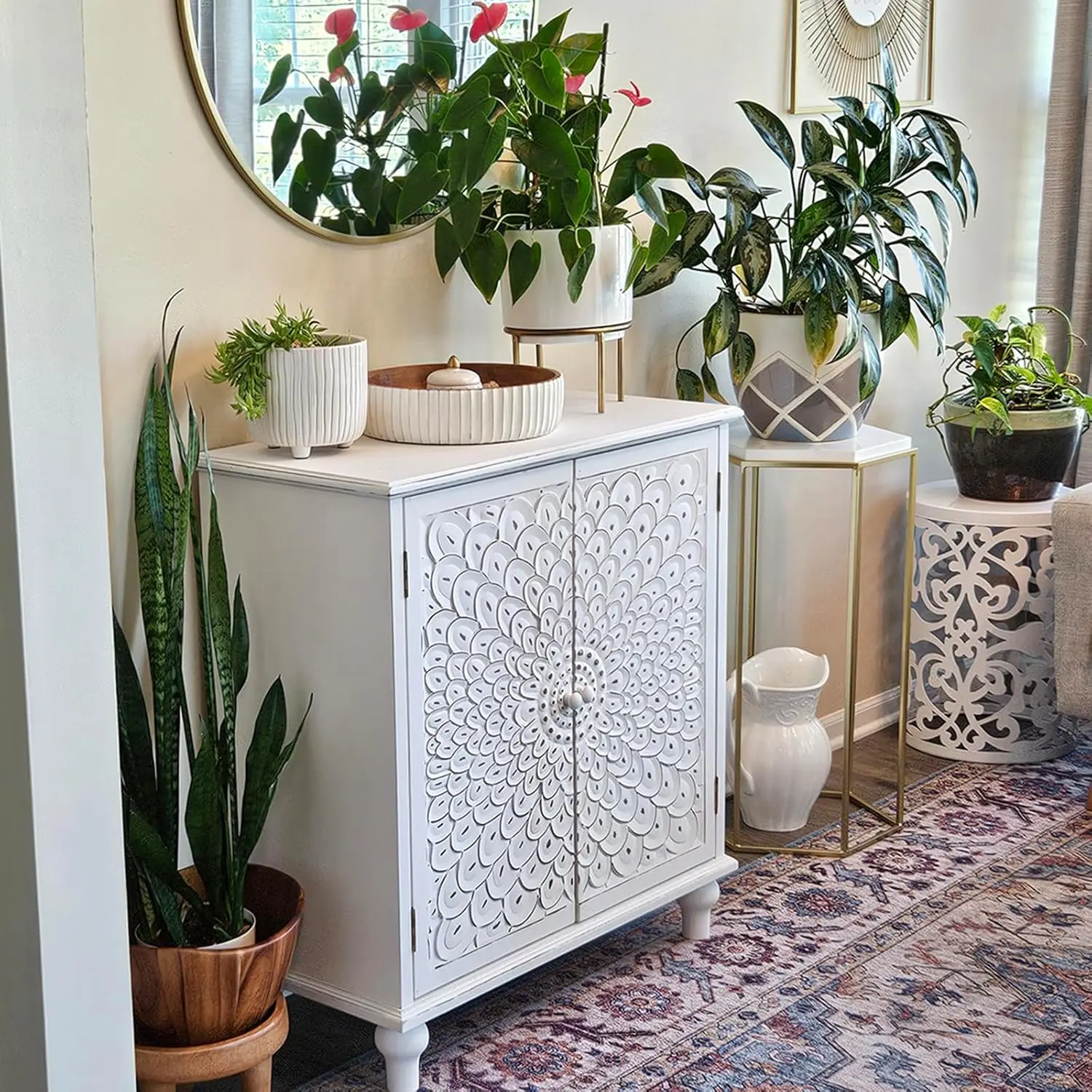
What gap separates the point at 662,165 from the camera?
245 cm

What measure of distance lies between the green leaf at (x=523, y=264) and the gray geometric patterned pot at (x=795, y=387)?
64cm

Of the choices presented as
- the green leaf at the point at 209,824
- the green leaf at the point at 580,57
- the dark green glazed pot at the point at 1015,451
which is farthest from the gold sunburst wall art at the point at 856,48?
the green leaf at the point at 209,824

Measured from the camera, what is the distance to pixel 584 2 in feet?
8.92

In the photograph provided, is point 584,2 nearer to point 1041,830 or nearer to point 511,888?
point 511,888

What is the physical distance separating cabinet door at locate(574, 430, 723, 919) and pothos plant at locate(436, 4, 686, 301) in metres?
0.33

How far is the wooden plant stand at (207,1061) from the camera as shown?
2.00 metres

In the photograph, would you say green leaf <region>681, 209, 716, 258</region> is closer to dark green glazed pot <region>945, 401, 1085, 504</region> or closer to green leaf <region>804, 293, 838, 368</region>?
green leaf <region>804, 293, 838, 368</region>

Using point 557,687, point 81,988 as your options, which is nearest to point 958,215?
point 557,687

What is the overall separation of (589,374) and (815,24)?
3.12 feet

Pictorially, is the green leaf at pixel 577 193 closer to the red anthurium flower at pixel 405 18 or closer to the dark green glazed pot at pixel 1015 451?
the red anthurium flower at pixel 405 18

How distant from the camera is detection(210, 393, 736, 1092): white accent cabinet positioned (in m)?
2.10

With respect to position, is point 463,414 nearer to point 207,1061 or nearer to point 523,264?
point 523,264

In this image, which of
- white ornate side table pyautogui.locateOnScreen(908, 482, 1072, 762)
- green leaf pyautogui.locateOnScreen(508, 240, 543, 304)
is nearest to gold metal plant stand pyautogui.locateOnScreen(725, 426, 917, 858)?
white ornate side table pyautogui.locateOnScreen(908, 482, 1072, 762)

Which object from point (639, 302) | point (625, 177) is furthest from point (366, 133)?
point (639, 302)
